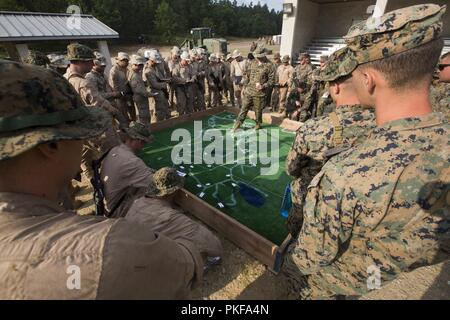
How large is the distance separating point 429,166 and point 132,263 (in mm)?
1426

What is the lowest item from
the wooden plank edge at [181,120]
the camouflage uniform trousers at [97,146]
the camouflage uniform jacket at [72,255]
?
the wooden plank edge at [181,120]

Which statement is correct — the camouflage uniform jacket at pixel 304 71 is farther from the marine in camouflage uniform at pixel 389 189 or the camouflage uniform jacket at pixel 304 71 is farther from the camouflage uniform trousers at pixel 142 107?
the marine in camouflage uniform at pixel 389 189

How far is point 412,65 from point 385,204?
708 mm

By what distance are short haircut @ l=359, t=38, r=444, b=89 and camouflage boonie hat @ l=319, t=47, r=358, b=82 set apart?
18cm

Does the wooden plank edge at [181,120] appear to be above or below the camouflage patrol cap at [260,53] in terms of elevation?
below

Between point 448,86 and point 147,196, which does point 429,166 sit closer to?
point 147,196

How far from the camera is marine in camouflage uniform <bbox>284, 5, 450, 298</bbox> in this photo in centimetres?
121

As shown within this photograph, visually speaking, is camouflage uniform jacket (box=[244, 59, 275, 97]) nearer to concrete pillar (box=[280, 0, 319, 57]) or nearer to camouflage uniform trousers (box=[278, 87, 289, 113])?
camouflage uniform trousers (box=[278, 87, 289, 113])

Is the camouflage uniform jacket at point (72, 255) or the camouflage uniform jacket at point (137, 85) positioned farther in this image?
the camouflage uniform jacket at point (137, 85)

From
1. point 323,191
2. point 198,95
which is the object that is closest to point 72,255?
point 323,191

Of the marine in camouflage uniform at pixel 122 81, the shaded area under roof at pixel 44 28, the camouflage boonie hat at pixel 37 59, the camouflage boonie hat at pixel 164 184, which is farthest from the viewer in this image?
the shaded area under roof at pixel 44 28

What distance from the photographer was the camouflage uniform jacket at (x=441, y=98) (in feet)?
10.9

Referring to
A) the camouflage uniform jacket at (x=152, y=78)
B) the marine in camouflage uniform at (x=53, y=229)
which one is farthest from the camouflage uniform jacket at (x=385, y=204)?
the camouflage uniform jacket at (x=152, y=78)

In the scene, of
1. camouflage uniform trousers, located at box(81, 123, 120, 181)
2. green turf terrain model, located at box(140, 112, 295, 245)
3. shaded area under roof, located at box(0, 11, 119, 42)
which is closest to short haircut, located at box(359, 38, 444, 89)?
green turf terrain model, located at box(140, 112, 295, 245)
